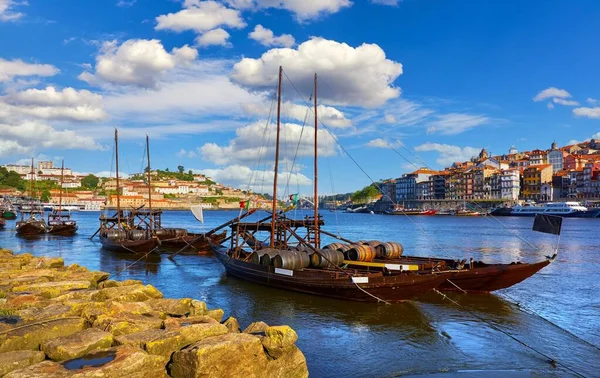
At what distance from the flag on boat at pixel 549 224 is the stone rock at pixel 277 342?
52.9 feet

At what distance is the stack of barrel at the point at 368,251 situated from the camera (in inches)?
972

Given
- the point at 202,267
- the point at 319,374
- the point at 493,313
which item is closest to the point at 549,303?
the point at 493,313

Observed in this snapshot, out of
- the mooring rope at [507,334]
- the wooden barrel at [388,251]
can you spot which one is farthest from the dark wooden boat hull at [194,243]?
the mooring rope at [507,334]

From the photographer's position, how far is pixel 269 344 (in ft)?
37.1

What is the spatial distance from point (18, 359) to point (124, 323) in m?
2.70

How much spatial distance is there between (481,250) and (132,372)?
155 feet

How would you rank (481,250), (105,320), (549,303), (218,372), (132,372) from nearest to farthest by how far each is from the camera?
(132,372), (218,372), (105,320), (549,303), (481,250)

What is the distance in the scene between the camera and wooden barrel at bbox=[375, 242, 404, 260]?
26.4m

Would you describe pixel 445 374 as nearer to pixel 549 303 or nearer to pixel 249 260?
pixel 549 303

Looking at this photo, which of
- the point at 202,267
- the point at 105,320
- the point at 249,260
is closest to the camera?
the point at 105,320

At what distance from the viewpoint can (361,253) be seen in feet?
80.5

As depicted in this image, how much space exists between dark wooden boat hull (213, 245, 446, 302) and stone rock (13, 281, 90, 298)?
943cm

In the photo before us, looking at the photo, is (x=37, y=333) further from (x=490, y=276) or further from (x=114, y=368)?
(x=490, y=276)

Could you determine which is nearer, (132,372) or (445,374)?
(132,372)
